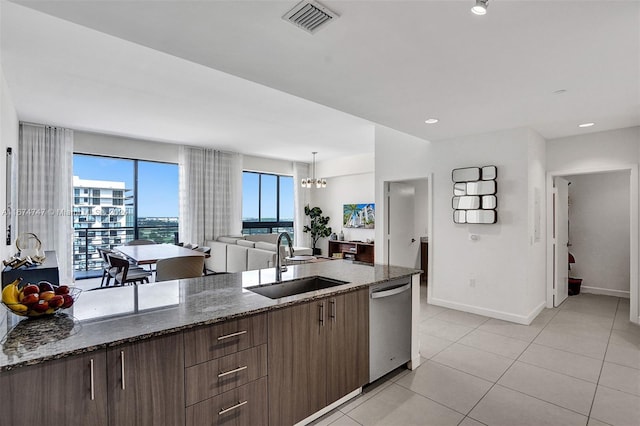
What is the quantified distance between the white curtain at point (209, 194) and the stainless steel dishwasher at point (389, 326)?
578 centimetres

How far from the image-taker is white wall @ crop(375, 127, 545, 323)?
13.2 feet

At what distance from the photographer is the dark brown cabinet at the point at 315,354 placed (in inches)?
72.6

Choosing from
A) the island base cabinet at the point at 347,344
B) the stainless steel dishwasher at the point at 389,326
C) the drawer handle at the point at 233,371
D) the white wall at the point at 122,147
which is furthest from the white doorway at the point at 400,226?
the white wall at the point at 122,147

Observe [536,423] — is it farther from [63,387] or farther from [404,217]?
[404,217]

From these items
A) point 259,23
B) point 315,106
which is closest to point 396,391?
point 259,23

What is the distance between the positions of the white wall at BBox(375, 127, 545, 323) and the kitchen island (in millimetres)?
3002

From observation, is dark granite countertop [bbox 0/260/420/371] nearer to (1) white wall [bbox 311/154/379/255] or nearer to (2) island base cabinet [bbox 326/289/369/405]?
(2) island base cabinet [bbox 326/289/369/405]

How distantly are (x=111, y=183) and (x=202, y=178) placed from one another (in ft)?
5.88

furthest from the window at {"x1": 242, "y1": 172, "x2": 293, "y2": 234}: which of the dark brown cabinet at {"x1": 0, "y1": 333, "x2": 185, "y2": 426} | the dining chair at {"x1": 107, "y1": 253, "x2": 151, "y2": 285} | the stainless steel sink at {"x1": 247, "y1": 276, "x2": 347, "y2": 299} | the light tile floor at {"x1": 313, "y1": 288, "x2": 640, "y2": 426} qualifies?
the dark brown cabinet at {"x1": 0, "y1": 333, "x2": 185, "y2": 426}

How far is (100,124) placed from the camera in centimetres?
561

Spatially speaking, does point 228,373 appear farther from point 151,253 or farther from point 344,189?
point 344,189

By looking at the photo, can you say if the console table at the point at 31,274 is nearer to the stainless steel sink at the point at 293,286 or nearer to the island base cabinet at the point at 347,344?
the stainless steel sink at the point at 293,286

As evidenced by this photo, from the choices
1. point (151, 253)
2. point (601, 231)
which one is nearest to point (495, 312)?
point (601, 231)

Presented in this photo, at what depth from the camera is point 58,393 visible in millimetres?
1200
